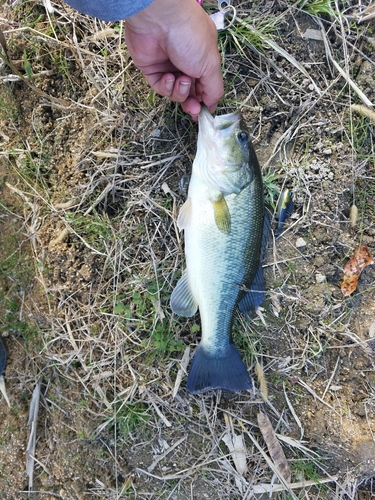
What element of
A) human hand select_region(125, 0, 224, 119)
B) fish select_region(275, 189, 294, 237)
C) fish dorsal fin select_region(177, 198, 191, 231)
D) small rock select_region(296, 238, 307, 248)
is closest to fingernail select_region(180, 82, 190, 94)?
human hand select_region(125, 0, 224, 119)

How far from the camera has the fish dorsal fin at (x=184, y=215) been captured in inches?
98.6

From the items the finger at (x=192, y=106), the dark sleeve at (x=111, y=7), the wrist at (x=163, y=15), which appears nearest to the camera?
the dark sleeve at (x=111, y=7)

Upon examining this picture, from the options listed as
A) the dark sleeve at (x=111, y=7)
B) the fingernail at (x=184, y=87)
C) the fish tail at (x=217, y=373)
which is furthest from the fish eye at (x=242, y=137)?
the fish tail at (x=217, y=373)

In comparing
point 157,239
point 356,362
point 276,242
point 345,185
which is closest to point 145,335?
point 157,239

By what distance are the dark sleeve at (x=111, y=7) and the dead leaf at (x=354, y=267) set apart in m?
2.10

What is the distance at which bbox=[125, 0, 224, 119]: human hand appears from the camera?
86.7 inches

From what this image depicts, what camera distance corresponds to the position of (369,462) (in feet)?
9.25

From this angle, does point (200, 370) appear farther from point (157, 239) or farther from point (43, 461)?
point (43, 461)

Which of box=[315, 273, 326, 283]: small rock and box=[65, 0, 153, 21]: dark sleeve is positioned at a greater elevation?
box=[65, 0, 153, 21]: dark sleeve

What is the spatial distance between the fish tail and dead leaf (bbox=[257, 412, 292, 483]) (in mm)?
447

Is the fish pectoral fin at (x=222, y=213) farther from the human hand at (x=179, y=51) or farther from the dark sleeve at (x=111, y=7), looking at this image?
the dark sleeve at (x=111, y=7)

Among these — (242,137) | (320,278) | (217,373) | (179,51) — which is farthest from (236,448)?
(179,51)

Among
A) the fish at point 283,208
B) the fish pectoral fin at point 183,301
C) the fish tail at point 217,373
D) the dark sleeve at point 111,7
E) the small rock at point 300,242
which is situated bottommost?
the fish tail at point 217,373

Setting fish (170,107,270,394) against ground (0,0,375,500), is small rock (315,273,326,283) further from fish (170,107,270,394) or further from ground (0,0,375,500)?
fish (170,107,270,394)
